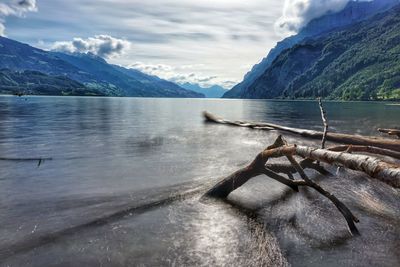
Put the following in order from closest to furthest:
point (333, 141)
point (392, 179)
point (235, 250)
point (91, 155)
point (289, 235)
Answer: point (392, 179), point (235, 250), point (289, 235), point (91, 155), point (333, 141)

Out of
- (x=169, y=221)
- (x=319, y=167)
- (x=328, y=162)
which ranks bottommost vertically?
(x=169, y=221)

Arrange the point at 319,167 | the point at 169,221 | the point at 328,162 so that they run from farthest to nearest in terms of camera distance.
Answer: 1. the point at 319,167
2. the point at 169,221
3. the point at 328,162

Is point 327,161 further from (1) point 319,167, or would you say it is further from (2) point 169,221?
(1) point 319,167

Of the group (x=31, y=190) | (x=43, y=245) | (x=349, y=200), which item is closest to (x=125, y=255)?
(x=43, y=245)

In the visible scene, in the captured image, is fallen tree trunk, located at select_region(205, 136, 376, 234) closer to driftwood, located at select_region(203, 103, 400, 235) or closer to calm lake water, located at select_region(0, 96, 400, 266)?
driftwood, located at select_region(203, 103, 400, 235)

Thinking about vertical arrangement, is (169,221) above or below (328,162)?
below

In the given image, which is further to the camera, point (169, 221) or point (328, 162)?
point (169, 221)

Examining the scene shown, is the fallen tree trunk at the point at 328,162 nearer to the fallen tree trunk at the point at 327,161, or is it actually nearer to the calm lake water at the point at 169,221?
the fallen tree trunk at the point at 327,161

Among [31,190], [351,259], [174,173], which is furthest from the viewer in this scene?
[174,173]

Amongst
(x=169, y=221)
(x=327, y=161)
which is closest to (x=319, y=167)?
(x=327, y=161)

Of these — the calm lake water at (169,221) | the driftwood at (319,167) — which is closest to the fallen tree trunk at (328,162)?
the driftwood at (319,167)

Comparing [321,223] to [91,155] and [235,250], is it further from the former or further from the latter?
[91,155]

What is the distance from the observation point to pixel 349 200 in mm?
17391

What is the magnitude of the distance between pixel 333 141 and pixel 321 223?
24.9 meters
